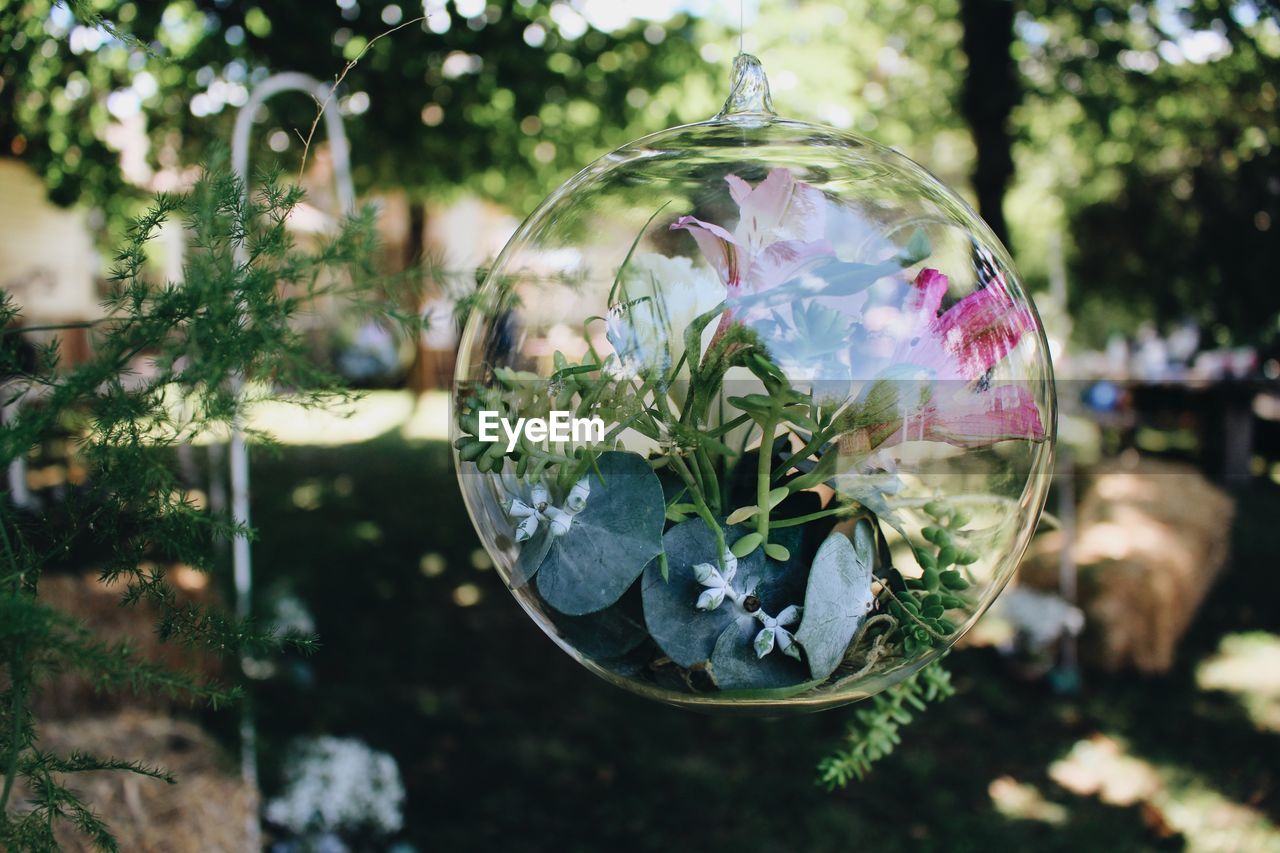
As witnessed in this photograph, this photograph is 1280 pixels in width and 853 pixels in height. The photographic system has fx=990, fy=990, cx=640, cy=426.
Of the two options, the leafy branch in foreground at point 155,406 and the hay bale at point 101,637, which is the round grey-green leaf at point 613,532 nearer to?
the leafy branch in foreground at point 155,406

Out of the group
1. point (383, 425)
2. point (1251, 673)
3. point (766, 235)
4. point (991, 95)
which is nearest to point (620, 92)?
point (991, 95)

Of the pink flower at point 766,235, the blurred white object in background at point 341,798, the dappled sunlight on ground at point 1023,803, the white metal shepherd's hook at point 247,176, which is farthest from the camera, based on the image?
the dappled sunlight on ground at point 1023,803

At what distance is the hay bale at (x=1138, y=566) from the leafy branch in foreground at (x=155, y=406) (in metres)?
5.11

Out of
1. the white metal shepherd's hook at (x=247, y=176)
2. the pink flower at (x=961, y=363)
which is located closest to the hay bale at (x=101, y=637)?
the white metal shepherd's hook at (x=247, y=176)

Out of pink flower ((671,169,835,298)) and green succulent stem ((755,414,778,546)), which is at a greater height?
pink flower ((671,169,835,298))

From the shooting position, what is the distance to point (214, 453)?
6.47 meters

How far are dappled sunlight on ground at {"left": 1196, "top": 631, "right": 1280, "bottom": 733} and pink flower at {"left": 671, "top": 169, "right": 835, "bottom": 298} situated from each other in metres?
4.82

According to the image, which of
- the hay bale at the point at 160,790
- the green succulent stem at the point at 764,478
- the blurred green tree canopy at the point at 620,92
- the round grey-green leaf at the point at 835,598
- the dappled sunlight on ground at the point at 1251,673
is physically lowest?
the dappled sunlight on ground at the point at 1251,673

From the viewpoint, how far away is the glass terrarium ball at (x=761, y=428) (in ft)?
3.61

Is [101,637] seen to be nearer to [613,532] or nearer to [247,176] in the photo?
[247,176]

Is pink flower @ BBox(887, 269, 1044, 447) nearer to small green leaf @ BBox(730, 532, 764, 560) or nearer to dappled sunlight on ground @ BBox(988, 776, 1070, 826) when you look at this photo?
small green leaf @ BBox(730, 532, 764, 560)

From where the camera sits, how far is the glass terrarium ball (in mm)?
1100

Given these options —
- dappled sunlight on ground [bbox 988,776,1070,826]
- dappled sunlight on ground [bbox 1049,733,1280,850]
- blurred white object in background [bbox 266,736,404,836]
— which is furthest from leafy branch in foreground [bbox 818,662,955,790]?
dappled sunlight on ground [bbox 1049,733,1280,850]

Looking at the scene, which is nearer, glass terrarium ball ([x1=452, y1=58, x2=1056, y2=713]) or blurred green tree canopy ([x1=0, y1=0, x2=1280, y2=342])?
glass terrarium ball ([x1=452, y1=58, x2=1056, y2=713])
